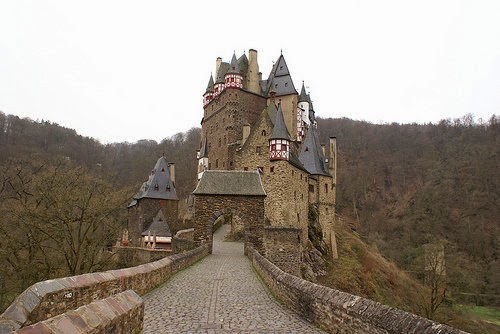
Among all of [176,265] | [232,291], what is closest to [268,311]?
[232,291]

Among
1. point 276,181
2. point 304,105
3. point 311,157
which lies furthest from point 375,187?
point 276,181

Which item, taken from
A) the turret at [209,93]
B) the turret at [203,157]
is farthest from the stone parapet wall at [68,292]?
the turret at [209,93]

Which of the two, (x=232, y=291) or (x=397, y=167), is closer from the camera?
(x=232, y=291)

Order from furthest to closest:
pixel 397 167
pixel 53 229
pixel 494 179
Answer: pixel 397 167 → pixel 494 179 → pixel 53 229

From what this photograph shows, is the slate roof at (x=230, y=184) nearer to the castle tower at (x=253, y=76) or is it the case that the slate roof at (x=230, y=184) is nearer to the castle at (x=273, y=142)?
the castle at (x=273, y=142)

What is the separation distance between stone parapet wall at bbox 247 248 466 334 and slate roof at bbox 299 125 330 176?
30794mm

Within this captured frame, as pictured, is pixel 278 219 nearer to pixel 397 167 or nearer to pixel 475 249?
pixel 475 249

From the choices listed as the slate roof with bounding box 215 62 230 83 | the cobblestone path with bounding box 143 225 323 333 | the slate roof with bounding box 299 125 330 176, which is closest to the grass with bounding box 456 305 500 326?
the slate roof with bounding box 299 125 330 176

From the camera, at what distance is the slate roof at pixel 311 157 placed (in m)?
40.5

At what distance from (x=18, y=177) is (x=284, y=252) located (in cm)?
1561

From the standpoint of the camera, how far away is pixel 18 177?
24.0m

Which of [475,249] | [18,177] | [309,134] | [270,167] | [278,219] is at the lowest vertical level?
[475,249]

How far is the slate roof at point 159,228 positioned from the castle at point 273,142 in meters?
6.21

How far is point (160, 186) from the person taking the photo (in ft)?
153
